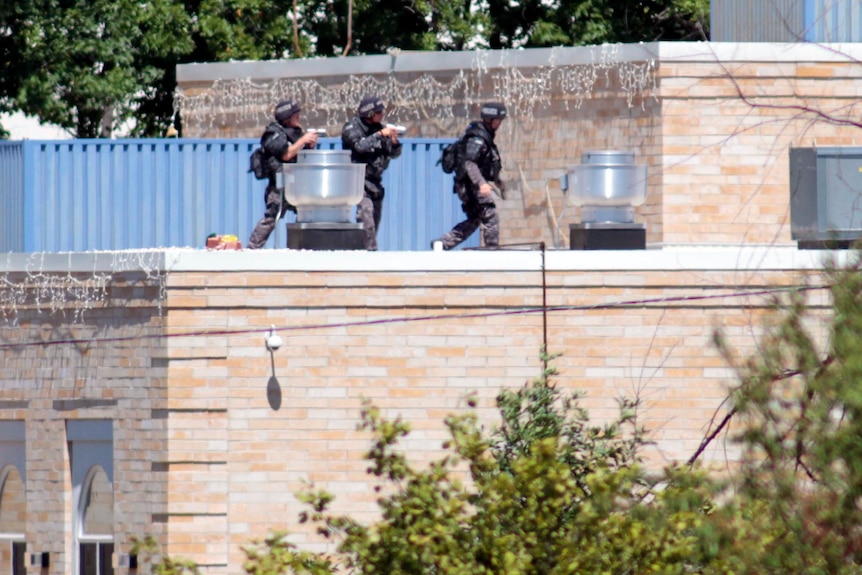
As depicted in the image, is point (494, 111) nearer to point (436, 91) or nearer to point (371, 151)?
point (371, 151)

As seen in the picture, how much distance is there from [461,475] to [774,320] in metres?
5.03

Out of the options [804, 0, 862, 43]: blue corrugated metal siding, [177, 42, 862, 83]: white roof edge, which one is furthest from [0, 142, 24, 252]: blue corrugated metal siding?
[804, 0, 862, 43]: blue corrugated metal siding

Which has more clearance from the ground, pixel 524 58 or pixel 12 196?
pixel 524 58

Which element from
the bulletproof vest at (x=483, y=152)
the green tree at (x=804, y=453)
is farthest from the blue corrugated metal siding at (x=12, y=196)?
the green tree at (x=804, y=453)

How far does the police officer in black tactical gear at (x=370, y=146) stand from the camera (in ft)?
45.6

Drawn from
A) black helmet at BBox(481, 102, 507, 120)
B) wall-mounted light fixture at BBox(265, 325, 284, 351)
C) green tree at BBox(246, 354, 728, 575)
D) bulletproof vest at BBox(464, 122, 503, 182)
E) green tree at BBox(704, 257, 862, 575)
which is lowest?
green tree at BBox(246, 354, 728, 575)

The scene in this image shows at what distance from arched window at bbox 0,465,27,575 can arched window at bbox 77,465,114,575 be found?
60cm

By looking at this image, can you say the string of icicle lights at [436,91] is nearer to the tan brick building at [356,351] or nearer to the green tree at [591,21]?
the tan brick building at [356,351]

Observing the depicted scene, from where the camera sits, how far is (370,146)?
45.6 ft

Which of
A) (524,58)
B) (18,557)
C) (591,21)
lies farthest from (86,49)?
(18,557)

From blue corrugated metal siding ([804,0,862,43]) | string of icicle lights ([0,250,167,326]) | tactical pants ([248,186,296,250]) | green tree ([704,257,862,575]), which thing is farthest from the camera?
blue corrugated metal siding ([804,0,862,43])

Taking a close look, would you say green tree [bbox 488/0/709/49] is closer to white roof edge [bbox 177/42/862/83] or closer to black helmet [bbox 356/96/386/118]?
white roof edge [bbox 177/42/862/83]

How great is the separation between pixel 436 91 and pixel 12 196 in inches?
157

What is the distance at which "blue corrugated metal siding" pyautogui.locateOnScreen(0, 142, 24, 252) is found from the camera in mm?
15219
